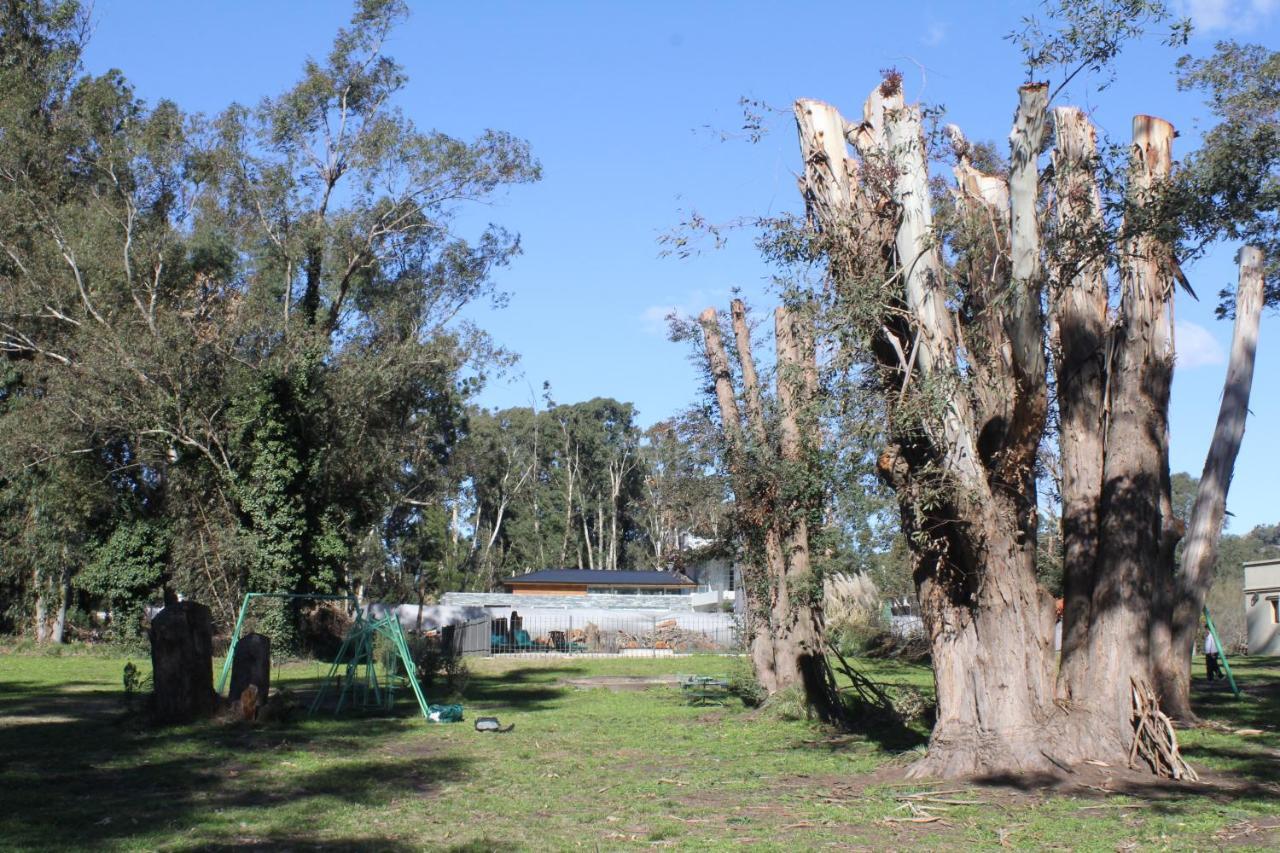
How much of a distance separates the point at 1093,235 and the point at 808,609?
855 cm

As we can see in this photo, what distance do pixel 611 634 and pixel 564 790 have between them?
31.4 meters

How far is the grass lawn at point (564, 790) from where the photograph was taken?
916 cm

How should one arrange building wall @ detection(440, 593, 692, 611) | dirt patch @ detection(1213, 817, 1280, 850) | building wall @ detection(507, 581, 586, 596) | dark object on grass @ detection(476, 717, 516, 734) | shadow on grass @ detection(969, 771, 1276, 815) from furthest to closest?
1. building wall @ detection(507, 581, 586, 596)
2. building wall @ detection(440, 593, 692, 611)
3. dark object on grass @ detection(476, 717, 516, 734)
4. shadow on grass @ detection(969, 771, 1276, 815)
5. dirt patch @ detection(1213, 817, 1280, 850)

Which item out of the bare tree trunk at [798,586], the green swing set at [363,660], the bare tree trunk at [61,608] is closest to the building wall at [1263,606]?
the bare tree trunk at [798,586]

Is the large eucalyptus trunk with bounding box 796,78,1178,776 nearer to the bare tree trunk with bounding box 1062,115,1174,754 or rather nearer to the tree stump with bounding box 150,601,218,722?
the bare tree trunk with bounding box 1062,115,1174,754

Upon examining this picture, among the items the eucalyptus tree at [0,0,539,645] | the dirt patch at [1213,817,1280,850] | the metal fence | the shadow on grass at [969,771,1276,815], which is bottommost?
the dirt patch at [1213,817,1280,850]

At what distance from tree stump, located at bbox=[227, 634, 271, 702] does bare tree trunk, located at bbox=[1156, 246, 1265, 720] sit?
41.3 feet

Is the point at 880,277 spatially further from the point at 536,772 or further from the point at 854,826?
the point at 536,772

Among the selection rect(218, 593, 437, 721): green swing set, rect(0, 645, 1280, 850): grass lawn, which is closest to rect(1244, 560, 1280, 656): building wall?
rect(0, 645, 1280, 850): grass lawn

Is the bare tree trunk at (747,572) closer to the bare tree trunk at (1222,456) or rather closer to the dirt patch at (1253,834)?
the bare tree trunk at (1222,456)

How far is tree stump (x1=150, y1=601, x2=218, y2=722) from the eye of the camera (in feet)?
51.2

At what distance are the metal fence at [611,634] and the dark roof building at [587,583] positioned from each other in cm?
1312

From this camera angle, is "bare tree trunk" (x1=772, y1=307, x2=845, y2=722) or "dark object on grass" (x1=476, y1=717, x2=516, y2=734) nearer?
"dark object on grass" (x1=476, y1=717, x2=516, y2=734)

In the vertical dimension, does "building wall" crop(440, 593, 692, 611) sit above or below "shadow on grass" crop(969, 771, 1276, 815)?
above
